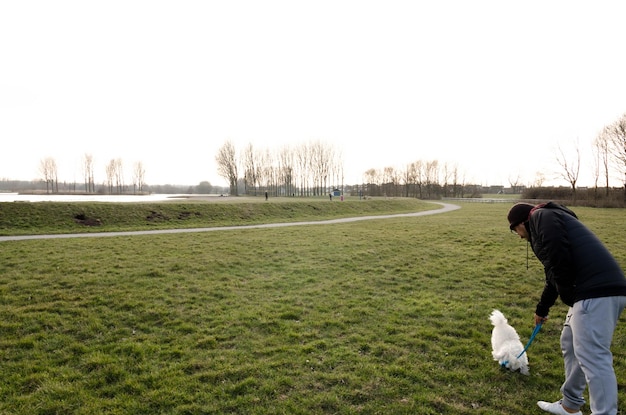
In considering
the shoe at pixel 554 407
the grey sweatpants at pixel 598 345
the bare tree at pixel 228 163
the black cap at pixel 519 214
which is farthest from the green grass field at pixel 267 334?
the bare tree at pixel 228 163

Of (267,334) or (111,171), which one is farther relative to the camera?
(111,171)

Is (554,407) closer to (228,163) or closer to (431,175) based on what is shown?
(228,163)

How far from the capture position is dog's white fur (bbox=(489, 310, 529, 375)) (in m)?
4.25

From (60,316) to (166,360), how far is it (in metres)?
3.11

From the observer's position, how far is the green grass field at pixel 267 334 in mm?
3852

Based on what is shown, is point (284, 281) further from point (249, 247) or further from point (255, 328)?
point (249, 247)

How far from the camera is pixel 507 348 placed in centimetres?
434

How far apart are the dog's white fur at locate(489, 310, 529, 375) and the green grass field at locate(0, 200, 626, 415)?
173mm

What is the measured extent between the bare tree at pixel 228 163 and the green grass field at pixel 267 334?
64.0 m

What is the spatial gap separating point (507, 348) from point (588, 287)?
1.95m

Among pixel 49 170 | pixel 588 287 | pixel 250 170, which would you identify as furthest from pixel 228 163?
pixel 588 287

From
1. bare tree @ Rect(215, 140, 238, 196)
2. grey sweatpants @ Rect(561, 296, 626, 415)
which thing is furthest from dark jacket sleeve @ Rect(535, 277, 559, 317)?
bare tree @ Rect(215, 140, 238, 196)

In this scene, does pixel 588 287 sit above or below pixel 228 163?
below

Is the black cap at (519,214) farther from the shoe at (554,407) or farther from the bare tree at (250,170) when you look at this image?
the bare tree at (250,170)
